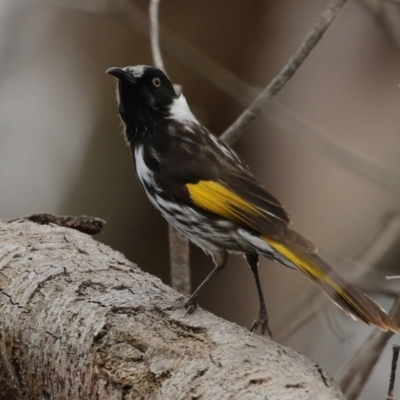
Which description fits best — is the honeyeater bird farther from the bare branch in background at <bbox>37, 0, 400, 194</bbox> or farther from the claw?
the bare branch in background at <bbox>37, 0, 400, 194</bbox>

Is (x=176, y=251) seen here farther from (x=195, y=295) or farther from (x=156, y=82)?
(x=195, y=295)

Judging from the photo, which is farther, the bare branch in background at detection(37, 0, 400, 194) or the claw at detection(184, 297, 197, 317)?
the bare branch in background at detection(37, 0, 400, 194)

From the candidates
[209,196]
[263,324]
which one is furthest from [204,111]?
[263,324]

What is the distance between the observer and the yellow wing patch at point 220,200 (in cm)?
349

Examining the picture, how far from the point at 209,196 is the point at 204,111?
299 cm

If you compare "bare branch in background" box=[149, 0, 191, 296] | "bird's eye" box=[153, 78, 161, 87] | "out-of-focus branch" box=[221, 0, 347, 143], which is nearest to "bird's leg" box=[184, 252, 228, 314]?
"bare branch in background" box=[149, 0, 191, 296]

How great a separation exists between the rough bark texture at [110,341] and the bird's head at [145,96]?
0.84m

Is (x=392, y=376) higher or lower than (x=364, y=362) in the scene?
higher

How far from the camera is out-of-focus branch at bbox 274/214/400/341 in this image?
11.8ft

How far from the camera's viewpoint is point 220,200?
3.54 meters

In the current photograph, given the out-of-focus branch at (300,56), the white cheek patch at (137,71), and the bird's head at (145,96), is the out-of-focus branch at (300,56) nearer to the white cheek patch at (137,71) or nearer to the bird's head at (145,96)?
the bird's head at (145,96)

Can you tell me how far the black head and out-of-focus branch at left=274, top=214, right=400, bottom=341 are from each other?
1175 millimetres

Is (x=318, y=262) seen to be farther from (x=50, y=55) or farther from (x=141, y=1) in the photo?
(x=50, y=55)

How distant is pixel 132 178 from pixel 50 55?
50.9 inches
